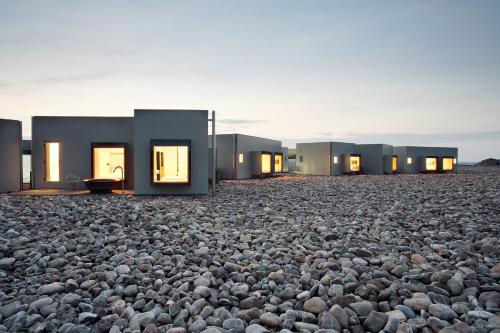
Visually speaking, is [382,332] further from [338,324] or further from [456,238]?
[456,238]

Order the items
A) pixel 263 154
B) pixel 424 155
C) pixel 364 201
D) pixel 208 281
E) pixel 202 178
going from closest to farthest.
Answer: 1. pixel 208 281
2. pixel 364 201
3. pixel 202 178
4. pixel 263 154
5. pixel 424 155

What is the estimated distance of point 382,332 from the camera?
→ 3238 mm

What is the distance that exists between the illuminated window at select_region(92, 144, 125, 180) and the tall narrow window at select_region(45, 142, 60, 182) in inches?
70.1

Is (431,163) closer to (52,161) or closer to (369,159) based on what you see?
(369,159)

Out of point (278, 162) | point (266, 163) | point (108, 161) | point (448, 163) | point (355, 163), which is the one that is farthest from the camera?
point (448, 163)

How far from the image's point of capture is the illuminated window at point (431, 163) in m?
35.2

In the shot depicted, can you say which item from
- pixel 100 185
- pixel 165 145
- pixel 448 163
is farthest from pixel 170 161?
pixel 448 163

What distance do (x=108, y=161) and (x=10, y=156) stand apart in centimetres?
403

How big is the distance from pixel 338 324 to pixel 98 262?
3697 mm

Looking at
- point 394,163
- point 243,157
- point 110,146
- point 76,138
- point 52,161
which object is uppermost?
point 76,138

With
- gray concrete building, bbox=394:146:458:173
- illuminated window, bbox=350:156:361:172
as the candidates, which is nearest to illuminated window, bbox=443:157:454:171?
gray concrete building, bbox=394:146:458:173

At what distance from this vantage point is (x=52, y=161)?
15.7 metres

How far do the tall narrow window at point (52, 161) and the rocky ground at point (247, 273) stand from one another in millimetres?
7993

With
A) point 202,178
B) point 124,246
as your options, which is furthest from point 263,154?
point 124,246
